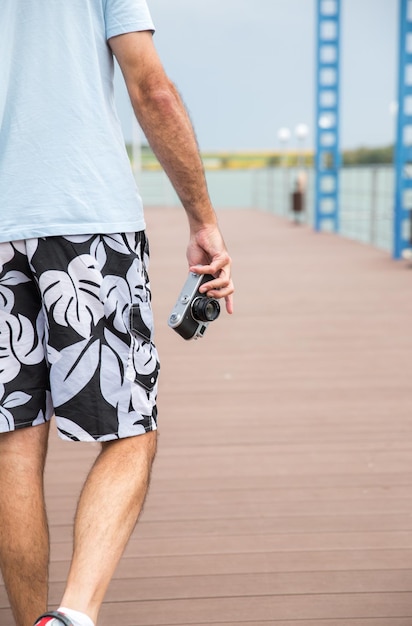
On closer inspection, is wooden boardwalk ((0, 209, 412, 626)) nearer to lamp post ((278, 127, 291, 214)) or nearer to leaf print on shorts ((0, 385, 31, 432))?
leaf print on shorts ((0, 385, 31, 432))

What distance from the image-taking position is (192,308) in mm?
1448

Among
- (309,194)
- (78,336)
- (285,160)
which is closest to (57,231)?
(78,336)

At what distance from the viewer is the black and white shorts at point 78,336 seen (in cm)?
134

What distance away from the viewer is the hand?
4.74ft

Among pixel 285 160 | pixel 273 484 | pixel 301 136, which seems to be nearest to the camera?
pixel 273 484

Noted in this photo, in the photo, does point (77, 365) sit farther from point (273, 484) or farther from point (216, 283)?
point (273, 484)

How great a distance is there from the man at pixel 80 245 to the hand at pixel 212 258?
107mm

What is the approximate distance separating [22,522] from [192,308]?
42 cm

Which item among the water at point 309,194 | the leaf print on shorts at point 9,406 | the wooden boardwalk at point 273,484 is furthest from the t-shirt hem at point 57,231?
the water at point 309,194

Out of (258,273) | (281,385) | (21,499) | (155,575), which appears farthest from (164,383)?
(258,273)

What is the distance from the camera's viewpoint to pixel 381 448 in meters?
2.79

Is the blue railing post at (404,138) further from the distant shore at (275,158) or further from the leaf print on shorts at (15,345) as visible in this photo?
the leaf print on shorts at (15,345)

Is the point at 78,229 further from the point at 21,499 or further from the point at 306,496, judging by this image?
the point at 306,496

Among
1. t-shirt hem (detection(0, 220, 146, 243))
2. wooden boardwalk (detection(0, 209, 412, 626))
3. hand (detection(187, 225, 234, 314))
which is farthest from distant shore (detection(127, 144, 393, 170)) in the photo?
t-shirt hem (detection(0, 220, 146, 243))
